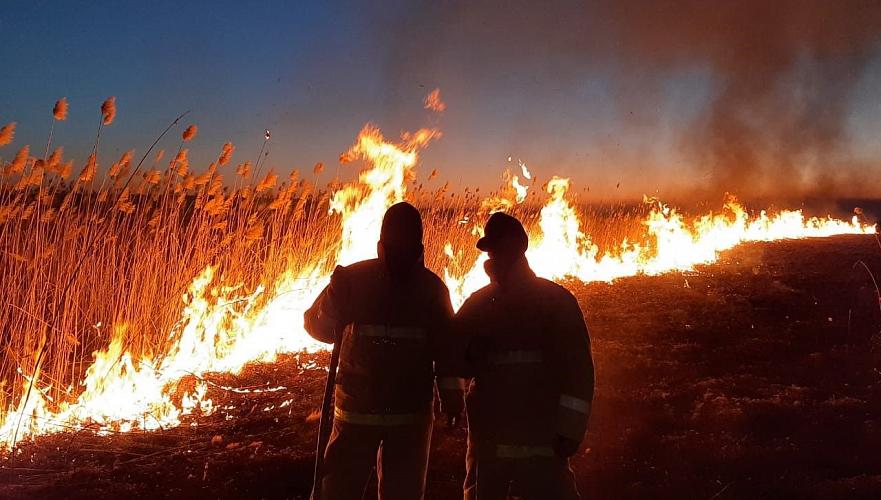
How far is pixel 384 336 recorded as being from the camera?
3.33 metres

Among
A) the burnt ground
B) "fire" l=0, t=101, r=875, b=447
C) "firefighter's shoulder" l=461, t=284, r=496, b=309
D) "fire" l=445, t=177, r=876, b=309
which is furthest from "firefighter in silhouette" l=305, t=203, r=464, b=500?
"fire" l=445, t=177, r=876, b=309

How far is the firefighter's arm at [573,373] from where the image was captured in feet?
9.77

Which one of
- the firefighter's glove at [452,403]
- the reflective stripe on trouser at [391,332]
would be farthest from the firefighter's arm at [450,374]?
the reflective stripe on trouser at [391,332]

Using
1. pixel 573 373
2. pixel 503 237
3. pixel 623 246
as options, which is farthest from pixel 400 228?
pixel 623 246

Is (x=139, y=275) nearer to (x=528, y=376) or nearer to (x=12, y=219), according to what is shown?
(x=12, y=219)

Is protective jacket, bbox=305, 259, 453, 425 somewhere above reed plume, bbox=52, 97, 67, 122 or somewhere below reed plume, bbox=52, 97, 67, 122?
below

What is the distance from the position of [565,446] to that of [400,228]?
1600 millimetres

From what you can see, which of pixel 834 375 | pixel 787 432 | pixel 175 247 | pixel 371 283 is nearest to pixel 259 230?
pixel 175 247

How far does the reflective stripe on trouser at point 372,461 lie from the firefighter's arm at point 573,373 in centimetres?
93

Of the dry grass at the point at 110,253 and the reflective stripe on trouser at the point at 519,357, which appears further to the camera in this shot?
the dry grass at the point at 110,253

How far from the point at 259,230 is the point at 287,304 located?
2.35 meters

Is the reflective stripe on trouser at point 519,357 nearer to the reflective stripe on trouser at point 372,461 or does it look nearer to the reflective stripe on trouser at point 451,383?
the reflective stripe on trouser at point 451,383

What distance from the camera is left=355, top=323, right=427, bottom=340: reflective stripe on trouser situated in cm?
333

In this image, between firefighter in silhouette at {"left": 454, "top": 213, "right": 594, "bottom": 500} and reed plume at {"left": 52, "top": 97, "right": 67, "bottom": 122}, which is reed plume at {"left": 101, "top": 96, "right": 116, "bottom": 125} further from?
firefighter in silhouette at {"left": 454, "top": 213, "right": 594, "bottom": 500}
